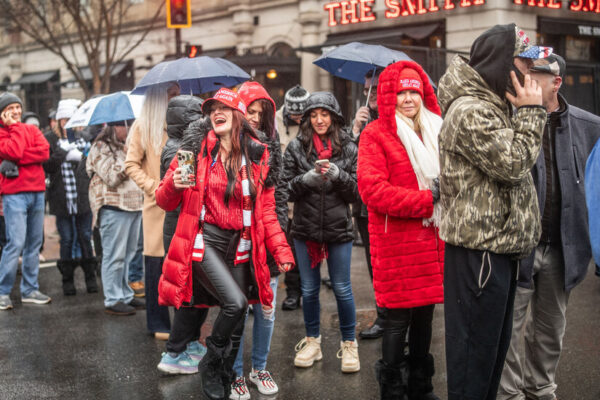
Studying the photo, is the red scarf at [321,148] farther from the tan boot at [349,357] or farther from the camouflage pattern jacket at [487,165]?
the camouflage pattern jacket at [487,165]

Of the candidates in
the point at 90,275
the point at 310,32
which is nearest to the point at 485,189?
the point at 90,275

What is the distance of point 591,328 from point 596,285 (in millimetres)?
1714

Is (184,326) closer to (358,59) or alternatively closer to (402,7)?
(358,59)

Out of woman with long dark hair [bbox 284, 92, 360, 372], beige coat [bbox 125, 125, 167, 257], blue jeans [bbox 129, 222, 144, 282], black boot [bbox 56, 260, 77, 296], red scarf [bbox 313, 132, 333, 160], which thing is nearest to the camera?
woman with long dark hair [bbox 284, 92, 360, 372]

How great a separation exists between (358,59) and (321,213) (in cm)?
164

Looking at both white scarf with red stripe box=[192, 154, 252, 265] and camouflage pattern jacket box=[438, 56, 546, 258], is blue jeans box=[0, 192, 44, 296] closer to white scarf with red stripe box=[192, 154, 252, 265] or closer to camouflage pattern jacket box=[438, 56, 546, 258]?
white scarf with red stripe box=[192, 154, 252, 265]

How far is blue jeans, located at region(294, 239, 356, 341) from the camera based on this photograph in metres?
5.38

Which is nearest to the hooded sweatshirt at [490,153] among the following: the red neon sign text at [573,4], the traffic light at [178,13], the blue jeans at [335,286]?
the blue jeans at [335,286]

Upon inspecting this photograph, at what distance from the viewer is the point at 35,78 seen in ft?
99.8

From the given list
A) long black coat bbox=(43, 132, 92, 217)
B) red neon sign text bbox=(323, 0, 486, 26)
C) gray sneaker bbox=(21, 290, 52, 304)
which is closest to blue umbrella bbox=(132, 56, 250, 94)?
long black coat bbox=(43, 132, 92, 217)

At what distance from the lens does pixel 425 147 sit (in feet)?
14.4

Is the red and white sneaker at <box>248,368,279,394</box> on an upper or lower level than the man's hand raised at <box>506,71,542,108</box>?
lower

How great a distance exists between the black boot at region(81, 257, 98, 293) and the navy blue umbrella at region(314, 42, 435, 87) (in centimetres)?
366

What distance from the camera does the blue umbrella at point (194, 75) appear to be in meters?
6.14
